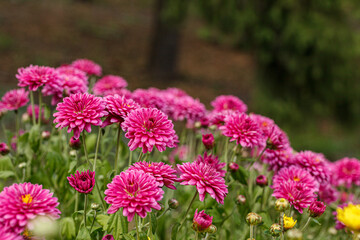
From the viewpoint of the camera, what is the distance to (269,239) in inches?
65.8

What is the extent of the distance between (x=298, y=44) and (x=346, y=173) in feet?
11.7

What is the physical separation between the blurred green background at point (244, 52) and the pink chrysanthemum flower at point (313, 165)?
3.85m

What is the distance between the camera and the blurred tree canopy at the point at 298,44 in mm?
5387

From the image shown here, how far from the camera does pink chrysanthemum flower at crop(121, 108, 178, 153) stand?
124 centimetres

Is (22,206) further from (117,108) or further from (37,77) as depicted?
(37,77)

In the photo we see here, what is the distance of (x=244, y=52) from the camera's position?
7.77 m

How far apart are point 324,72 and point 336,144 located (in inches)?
104

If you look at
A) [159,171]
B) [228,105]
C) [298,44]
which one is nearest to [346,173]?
[228,105]

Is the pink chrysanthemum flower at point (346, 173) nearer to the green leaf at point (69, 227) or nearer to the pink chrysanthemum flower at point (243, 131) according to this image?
the pink chrysanthemum flower at point (243, 131)

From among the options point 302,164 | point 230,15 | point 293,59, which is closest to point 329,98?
point 293,59

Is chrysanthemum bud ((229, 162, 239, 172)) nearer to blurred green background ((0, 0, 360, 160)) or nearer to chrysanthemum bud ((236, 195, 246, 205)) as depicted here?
chrysanthemum bud ((236, 195, 246, 205))

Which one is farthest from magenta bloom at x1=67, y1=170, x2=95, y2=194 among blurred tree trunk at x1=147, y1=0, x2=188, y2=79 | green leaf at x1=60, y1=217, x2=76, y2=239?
blurred tree trunk at x1=147, y1=0, x2=188, y2=79

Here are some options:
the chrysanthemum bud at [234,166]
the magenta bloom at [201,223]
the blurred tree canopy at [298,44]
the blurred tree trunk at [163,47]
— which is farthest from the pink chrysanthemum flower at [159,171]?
the blurred tree trunk at [163,47]

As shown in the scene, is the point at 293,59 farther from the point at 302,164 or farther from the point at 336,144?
the point at 302,164
